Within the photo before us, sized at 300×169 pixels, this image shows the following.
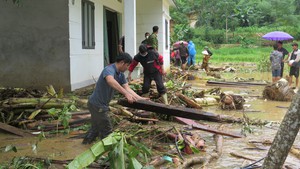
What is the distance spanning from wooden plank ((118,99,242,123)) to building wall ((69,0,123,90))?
14.5ft

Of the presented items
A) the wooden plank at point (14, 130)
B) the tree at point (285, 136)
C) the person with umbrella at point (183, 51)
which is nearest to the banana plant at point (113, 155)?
the tree at point (285, 136)

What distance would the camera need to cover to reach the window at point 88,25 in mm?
12188

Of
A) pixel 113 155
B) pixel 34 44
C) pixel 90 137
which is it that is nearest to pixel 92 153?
pixel 113 155

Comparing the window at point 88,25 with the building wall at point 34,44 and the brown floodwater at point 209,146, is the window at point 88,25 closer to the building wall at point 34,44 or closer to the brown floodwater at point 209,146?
the building wall at point 34,44

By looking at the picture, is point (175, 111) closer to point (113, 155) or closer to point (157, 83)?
point (157, 83)

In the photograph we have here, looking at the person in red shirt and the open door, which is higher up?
the open door

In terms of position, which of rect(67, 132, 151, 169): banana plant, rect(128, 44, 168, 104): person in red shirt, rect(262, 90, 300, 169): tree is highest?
rect(128, 44, 168, 104): person in red shirt

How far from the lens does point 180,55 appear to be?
22031mm

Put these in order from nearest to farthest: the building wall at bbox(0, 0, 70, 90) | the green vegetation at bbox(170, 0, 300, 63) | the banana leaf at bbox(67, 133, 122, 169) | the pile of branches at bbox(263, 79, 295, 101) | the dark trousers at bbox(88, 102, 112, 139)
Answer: the banana leaf at bbox(67, 133, 122, 169), the dark trousers at bbox(88, 102, 112, 139), the building wall at bbox(0, 0, 70, 90), the pile of branches at bbox(263, 79, 295, 101), the green vegetation at bbox(170, 0, 300, 63)

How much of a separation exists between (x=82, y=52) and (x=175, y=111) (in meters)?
5.44

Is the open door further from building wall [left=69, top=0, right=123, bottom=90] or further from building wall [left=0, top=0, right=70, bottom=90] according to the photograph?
building wall [left=0, top=0, right=70, bottom=90]

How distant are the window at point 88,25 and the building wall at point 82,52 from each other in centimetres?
23

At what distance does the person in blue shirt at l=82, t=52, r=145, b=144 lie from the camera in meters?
5.59

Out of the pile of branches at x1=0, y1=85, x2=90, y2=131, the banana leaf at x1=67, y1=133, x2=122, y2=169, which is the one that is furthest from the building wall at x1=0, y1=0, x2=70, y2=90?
the banana leaf at x1=67, y1=133, x2=122, y2=169
